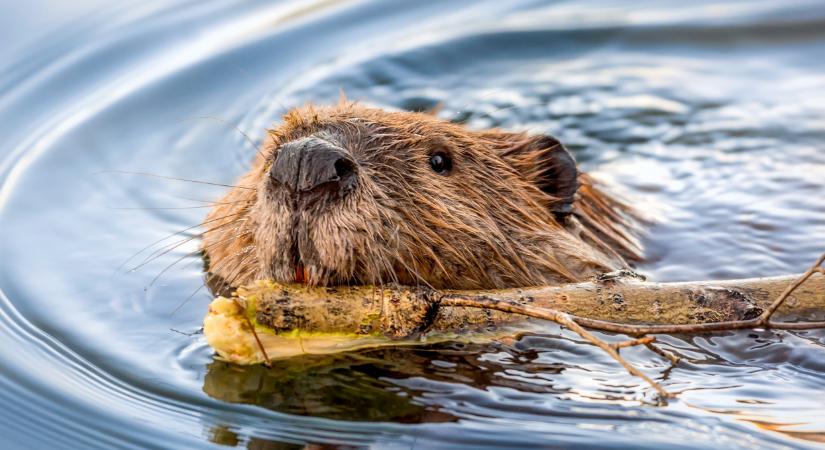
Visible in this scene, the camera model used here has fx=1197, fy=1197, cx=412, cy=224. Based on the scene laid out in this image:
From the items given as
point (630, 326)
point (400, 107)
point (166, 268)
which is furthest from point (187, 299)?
point (400, 107)

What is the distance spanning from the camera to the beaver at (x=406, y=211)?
3.49m

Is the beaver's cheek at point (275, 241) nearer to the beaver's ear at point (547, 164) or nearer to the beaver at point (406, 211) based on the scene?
the beaver at point (406, 211)

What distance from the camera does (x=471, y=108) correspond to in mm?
7359

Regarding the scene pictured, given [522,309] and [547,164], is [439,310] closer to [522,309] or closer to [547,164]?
[522,309]

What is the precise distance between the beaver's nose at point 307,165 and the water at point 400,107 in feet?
1.96

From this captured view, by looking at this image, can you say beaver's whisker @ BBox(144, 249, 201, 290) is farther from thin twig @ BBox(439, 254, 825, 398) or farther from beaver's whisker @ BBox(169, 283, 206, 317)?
thin twig @ BBox(439, 254, 825, 398)

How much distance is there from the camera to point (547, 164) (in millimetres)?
4691

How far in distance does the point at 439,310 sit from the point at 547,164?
121 centimetres

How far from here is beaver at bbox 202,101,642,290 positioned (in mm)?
3490

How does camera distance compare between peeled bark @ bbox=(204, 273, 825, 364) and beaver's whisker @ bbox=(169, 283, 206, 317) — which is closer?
peeled bark @ bbox=(204, 273, 825, 364)

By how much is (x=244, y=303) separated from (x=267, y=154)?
82 centimetres

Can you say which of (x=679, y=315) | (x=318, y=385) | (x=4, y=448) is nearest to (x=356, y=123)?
(x=318, y=385)

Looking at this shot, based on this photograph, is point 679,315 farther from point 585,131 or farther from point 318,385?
point 585,131

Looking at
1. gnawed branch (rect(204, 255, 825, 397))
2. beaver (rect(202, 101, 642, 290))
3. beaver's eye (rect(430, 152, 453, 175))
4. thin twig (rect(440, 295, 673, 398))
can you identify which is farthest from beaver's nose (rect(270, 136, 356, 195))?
beaver's eye (rect(430, 152, 453, 175))
